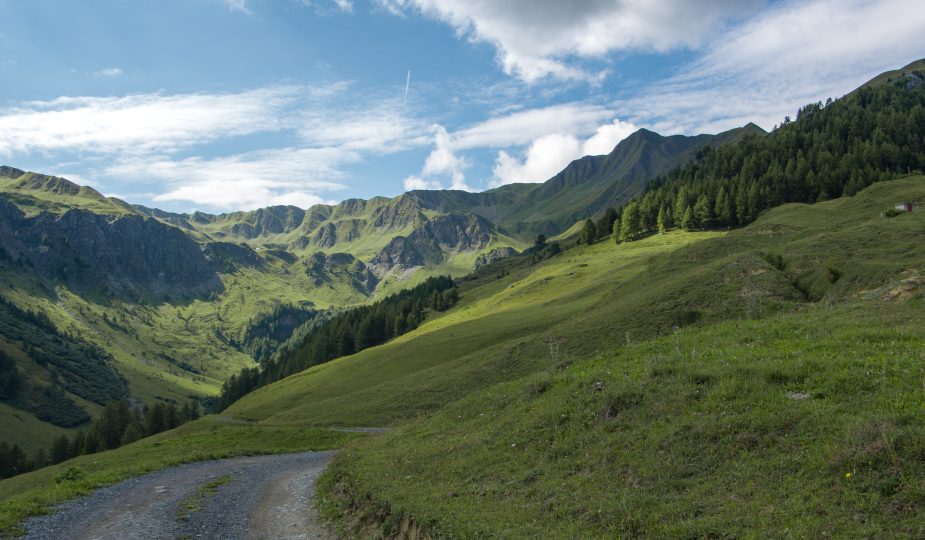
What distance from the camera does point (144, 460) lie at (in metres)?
38.5

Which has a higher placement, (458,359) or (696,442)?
(696,442)

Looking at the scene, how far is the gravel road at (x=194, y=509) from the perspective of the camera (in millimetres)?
20047

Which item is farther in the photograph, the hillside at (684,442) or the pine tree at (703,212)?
the pine tree at (703,212)

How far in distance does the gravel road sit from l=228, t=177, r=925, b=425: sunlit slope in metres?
20.5

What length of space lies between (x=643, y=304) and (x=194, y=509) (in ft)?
155

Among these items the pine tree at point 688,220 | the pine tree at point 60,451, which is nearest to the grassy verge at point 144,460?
the pine tree at point 60,451

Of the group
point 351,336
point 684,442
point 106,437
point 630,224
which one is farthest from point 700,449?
point 630,224

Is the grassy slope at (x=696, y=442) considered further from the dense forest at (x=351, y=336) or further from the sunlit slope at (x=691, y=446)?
the dense forest at (x=351, y=336)

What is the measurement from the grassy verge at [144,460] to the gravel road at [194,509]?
843mm

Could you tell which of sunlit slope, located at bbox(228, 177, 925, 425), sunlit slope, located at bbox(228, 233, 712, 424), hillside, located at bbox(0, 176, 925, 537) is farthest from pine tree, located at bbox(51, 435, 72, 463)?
hillside, located at bbox(0, 176, 925, 537)

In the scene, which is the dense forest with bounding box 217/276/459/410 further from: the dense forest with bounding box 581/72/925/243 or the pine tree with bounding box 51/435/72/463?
the dense forest with bounding box 581/72/925/243

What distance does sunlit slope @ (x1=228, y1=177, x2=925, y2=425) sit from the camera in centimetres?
5022

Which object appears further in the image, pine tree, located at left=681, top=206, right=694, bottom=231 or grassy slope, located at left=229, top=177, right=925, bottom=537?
pine tree, located at left=681, top=206, right=694, bottom=231

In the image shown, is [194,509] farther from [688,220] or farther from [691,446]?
[688,220]
